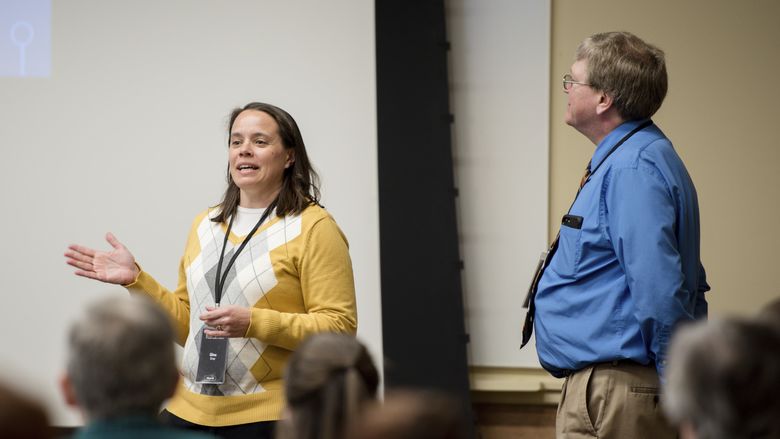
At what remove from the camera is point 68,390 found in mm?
1401

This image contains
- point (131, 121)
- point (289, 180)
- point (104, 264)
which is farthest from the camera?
point (131, 121)

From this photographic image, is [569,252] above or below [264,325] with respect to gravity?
above

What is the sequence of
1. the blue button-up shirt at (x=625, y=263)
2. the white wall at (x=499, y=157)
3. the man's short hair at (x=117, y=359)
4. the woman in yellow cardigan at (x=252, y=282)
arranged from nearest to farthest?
the man's short hair at (x=117, y=359), the blue button-up shirt at (x=625, y=263), the woman in yellow cardigan at (x=252, y=282), the white wall at (x=499, y=157)

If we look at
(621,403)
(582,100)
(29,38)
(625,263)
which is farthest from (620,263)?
(29,38)

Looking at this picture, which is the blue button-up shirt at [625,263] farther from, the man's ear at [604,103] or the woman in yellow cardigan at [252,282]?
the woman in yellow cardigan at [252,282]

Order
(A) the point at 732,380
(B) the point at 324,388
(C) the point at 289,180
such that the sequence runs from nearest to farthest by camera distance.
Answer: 1. (A) the point at 732,380
2. (B) the point at 324,388
3. (C) the point at 289,180

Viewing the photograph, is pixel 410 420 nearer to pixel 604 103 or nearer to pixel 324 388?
pixel 324 388

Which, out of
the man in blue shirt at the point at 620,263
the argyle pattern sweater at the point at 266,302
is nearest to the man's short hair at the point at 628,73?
the man in blue shirt at the point at 620,263

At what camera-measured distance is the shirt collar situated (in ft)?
8.12

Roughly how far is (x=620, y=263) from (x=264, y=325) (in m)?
0.92

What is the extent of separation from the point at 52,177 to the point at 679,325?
304 cm

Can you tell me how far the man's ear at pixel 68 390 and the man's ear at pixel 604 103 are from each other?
1625 millimetres

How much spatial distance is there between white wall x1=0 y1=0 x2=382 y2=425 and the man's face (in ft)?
5.72

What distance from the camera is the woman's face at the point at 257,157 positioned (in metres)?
2.60
